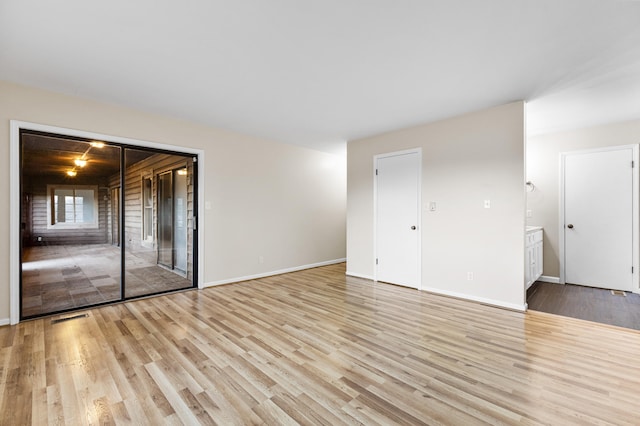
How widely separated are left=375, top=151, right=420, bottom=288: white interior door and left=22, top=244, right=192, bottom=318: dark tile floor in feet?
10.6

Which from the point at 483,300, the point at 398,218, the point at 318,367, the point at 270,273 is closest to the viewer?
the point at 318,367

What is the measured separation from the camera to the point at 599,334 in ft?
8.93

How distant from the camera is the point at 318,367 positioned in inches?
84.8

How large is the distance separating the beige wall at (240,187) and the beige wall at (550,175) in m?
3.67

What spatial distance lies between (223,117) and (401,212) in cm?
306

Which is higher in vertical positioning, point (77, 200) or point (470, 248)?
point (77, 200)

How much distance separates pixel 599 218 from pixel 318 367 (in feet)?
16.4

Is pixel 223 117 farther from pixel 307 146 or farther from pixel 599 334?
pixel 599 334

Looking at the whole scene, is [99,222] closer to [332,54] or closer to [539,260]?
[332,54]

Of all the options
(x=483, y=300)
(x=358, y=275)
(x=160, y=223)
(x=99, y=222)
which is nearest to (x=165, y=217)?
(x=160, y=223)

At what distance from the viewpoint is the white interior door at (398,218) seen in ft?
14.2

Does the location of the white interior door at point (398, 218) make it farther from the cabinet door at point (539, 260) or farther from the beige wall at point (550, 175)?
the beige wall at point (550, 175)

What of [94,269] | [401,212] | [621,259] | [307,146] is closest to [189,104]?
[307,146]

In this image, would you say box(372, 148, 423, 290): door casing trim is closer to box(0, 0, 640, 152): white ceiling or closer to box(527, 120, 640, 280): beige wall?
box(0, 0, 640, 152): white ceiling
